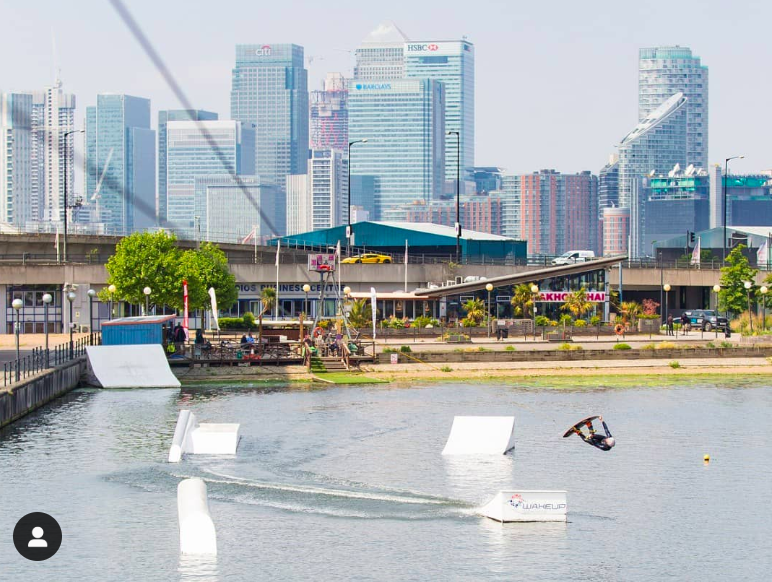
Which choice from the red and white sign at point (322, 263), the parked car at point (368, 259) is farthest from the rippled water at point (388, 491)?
the parked car at point (368, 259)

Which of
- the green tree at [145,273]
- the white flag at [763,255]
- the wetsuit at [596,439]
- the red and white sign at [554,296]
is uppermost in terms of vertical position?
the white flag at [763,255]

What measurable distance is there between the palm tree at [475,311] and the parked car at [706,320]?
1611 cm

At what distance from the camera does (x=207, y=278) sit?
92.0 metres

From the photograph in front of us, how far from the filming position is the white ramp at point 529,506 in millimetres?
36812

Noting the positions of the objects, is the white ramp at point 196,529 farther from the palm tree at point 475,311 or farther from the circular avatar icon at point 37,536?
the palm tree at point 475,311

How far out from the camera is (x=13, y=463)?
1775 inches

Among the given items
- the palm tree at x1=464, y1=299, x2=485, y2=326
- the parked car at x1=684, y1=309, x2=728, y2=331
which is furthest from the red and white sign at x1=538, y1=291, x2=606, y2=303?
the parked car at x1=684, y1=309, x2=728, y2=331

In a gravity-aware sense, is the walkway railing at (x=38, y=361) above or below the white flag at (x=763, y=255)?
below

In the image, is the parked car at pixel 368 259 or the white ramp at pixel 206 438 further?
the parked car at pixel 368 259

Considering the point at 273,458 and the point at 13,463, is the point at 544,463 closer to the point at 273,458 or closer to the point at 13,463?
the point at 273,458

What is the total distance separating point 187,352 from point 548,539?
40.6m

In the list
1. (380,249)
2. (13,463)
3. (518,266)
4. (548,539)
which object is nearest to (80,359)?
(13,463)

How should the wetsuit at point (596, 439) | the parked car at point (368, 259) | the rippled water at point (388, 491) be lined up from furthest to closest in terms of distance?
the parked car at point (368, 259), the wetsuit at point (596, 439), the rippled water at point (388, 491)

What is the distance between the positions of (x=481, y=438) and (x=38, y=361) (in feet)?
84.1
